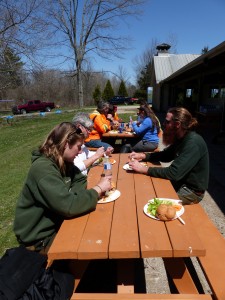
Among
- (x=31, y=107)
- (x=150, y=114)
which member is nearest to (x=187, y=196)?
(x=150, y=114)

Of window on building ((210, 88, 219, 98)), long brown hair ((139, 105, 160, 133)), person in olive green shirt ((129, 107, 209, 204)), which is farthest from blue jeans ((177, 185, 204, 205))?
window on building ((210, 88, 219, 98))

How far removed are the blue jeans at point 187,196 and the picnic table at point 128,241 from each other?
0.49m

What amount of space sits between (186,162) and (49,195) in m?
1.43

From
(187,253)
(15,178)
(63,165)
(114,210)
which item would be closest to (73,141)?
(63,165)

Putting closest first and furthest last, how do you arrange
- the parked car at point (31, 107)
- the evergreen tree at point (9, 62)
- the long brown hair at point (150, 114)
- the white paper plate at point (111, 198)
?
the white paper plate at point (111, 198)
the long brown hair at point (150, 114)
the evergreen tree at point (9, 62)
the parked car at point (31, 107)

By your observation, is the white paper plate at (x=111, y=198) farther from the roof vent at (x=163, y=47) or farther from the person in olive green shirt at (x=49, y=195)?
the roof vent at (x=163, y=47)

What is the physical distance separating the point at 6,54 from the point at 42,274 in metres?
17.5

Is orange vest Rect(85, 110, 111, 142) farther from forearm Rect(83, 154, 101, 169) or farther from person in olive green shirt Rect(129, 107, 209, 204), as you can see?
person in olive green shirt Rect(129, 107, 209, 204)

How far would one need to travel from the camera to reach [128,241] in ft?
5.31

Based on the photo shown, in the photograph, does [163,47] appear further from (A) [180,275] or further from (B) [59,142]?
(A) [180,275]

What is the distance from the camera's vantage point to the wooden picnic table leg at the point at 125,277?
1.91 m

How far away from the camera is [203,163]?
2.65m

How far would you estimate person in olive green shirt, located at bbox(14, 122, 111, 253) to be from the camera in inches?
71.7

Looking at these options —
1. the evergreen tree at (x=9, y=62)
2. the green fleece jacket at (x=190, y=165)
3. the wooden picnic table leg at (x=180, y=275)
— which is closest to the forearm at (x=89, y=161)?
the green fleece jacket at (x=190, y=165)
